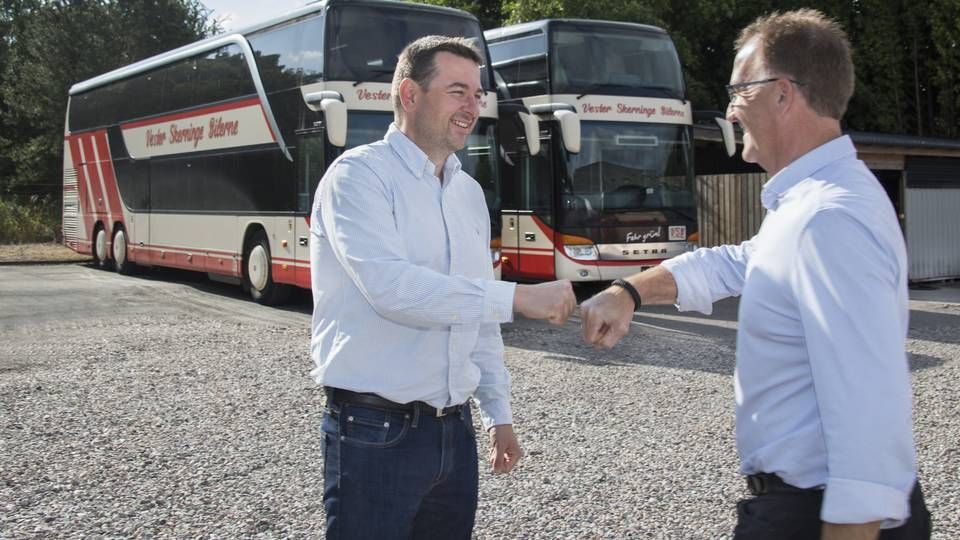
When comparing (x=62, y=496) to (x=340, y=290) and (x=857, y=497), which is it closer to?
(x=340, y=290)

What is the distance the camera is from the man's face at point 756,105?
227 centimetres

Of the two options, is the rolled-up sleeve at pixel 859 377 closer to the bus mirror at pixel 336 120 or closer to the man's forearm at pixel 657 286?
the man's forearm at pixel 657 286

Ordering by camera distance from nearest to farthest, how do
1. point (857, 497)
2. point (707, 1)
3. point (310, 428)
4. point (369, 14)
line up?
point (857, 497) → point (310, 428) → point (369, 14) → point (707, 1)

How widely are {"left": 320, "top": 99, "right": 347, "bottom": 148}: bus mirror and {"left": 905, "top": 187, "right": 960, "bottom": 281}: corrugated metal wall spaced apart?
41.8ft

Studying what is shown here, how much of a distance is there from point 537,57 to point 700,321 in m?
4.76

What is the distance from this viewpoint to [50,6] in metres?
33.5

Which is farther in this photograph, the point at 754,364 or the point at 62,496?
the point at 62,496

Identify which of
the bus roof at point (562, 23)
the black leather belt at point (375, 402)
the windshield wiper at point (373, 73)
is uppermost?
the bus roof at point (562, 23)

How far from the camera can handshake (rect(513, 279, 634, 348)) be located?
2703mm

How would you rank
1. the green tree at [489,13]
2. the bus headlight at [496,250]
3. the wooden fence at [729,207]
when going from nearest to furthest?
the bus headlight at [496,250], the wooden fence at [729,207], the green tree at [489,13]

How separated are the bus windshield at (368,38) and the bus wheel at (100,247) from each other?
418 inches

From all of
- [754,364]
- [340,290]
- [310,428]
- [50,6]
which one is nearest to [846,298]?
[754,364]

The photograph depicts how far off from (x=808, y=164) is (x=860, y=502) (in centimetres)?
73

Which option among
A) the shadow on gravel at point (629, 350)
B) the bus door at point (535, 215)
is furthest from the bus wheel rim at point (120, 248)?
the shadow on gravel at point (629, 350)
